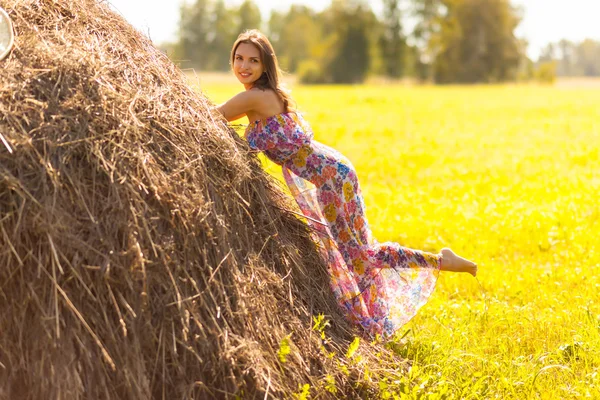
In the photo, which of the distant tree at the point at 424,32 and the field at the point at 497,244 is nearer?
the field at the point at 497,244

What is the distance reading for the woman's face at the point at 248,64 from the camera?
5512mm

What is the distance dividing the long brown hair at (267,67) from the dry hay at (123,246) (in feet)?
2.52

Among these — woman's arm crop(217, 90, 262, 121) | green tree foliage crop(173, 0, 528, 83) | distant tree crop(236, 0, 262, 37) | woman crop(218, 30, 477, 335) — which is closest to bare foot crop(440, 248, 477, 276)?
woman crop(218, 30, 477, 335)

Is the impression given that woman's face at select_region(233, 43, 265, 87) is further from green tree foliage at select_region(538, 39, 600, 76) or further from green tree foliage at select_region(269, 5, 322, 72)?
green tree foliage at select_region(538, 39, 600, 76)

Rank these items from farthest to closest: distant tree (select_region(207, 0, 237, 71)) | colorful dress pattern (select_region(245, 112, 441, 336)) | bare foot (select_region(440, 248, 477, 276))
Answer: distant tree (select_region(207, 0, 237, 71)), bare foot (select_region(440, 248, 477, 276)), colorful dress pattern (select_region(245, 112, 441, 336))

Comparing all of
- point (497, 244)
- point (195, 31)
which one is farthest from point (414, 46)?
point (497, 244)

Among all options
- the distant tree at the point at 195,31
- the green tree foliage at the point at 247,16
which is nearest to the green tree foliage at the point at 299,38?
the green tree foliage at the point at 247,16

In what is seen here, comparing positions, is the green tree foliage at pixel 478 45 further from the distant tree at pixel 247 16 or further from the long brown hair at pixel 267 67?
the long brown hair at pixel 267 67

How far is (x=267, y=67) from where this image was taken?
18.2ft

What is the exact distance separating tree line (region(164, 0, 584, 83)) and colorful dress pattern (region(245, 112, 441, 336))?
78.2 m

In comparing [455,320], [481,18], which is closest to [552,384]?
[455,320]

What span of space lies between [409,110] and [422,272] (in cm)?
2723

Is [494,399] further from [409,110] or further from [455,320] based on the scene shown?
[409,110]

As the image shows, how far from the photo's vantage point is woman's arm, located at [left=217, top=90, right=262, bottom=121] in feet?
17.6
